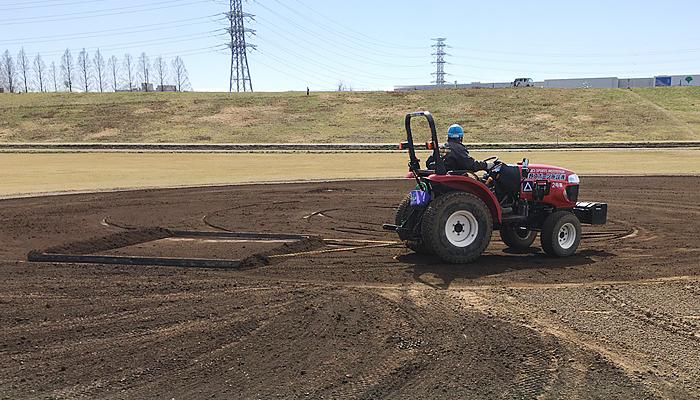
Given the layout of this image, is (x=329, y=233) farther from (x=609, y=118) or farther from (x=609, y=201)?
(x=609, y=118)

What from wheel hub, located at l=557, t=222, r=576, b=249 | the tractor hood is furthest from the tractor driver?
wheel hub, located at l=557, t=222, r=576, b=249

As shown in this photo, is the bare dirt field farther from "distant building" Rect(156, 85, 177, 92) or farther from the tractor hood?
"distant building" Rect(156, 85, 177, 92)

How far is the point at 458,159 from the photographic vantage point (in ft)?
26.7

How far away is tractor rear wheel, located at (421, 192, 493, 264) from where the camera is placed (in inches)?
313

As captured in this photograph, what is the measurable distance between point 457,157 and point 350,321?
3.06 metres

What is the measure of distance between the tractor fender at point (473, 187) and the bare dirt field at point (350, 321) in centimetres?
71

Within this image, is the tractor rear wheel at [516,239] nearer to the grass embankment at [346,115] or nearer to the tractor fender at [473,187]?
the tractor fender at [473,187]

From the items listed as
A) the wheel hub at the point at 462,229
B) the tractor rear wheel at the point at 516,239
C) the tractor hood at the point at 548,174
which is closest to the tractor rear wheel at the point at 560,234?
the tractor hood at the point at 548,174

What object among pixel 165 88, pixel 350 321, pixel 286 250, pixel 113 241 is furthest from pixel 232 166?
pixel 165 88

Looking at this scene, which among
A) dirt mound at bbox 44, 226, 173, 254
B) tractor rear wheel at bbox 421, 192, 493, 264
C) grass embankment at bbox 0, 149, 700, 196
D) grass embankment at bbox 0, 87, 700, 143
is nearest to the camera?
tractor rear wheel at bbox 421, 192, 493, 264

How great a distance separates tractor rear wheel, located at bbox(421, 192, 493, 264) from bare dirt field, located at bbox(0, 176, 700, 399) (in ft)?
0.76

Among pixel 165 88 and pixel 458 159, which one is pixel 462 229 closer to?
pixel 458 159

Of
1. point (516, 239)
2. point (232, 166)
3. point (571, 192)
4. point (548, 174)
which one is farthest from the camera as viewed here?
point (232, 166)

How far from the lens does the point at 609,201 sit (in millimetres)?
14969
